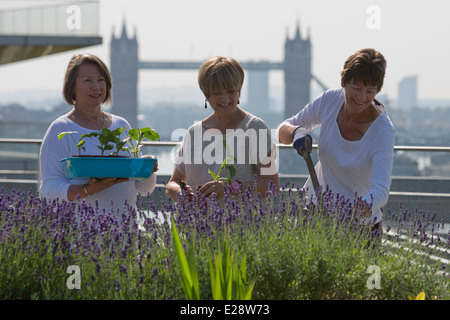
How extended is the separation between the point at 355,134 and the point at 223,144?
50 cm

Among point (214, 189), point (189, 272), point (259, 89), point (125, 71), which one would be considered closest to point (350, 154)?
point (214, 189)

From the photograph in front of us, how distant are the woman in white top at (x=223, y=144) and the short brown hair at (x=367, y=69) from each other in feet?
1.20

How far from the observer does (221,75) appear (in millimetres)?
2342

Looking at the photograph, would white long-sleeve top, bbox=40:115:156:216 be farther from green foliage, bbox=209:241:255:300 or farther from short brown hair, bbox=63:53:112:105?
green foliage, bbox=209:241:255:300

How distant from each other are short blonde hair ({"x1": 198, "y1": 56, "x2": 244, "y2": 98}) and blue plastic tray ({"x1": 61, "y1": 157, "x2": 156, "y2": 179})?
1.15ft

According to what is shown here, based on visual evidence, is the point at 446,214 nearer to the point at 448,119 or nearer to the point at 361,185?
the point at 361,185

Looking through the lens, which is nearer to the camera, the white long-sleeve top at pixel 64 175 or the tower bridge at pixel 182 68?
the white long-sleeve top at pixel 64 175

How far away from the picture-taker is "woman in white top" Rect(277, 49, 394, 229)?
91.4 inches

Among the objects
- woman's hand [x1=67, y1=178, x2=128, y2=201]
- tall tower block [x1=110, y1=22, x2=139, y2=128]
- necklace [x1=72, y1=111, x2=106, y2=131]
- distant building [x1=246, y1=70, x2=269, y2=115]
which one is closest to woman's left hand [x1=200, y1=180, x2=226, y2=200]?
woman's hand [x1=67, y1=178, x2=128, y2=201]

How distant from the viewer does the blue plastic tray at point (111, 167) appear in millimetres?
2219

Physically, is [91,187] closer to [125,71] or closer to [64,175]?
[64,175]

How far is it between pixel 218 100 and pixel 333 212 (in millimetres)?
570

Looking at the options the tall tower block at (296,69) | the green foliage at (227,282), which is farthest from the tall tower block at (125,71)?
the green foliage at (227,282)

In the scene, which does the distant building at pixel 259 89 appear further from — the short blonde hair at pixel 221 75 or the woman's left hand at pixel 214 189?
the woman's left hand at pixel 214 189
